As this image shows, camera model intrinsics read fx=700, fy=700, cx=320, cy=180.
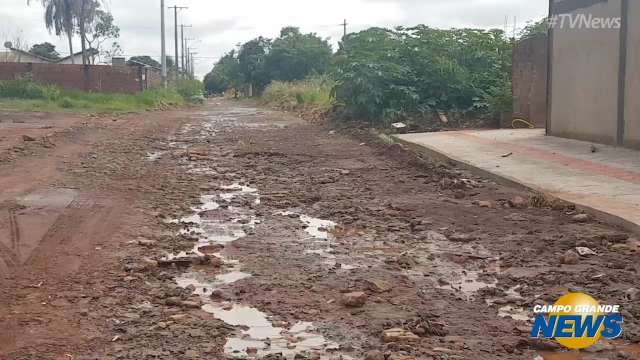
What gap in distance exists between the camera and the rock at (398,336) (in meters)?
3.93

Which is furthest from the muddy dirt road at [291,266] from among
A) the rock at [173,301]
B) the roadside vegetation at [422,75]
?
the roadside vegetation at [422,75]

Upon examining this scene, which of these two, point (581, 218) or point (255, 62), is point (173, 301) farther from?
point (255, 62)

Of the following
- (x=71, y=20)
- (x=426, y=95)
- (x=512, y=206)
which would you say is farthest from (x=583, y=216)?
(x=71, y=20)

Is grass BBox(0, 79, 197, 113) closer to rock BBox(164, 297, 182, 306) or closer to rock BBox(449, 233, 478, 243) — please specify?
rock BBox(449, 233, 478, 243)

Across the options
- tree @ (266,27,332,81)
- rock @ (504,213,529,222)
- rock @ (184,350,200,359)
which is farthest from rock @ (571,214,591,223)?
tree @ (266,27,332,81)

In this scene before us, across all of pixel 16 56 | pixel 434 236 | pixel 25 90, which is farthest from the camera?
pixel 16 56

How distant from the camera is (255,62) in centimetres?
6312

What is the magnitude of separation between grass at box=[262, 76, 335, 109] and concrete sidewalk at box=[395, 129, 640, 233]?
899 centimetres

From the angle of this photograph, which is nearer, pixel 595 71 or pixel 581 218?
pixel 581 218

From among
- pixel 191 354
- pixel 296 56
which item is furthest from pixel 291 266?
pixel 296 56

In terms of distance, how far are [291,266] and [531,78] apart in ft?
43.2

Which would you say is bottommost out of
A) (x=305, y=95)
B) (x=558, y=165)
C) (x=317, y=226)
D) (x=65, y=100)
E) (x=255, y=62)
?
(x=317, y=226)

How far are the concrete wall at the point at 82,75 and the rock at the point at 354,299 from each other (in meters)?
39.6

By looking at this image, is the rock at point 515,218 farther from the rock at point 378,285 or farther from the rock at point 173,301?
the rock at point 173,301
